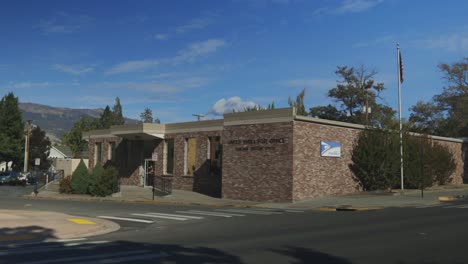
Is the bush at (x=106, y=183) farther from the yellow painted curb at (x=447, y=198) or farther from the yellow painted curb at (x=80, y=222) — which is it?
the yellow painted curb at (x=447, y=198)

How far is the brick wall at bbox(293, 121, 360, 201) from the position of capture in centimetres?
2659

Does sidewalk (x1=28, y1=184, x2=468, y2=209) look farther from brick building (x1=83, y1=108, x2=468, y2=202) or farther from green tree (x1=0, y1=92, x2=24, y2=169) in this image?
green tree (x1=0, y1=92, x2=24, y2=169)

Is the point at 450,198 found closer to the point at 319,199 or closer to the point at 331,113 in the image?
the point at 319,199

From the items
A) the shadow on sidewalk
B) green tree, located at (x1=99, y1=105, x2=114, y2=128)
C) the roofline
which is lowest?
the shadow on sidewalk

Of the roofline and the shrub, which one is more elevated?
the roofline

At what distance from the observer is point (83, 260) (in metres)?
9.13

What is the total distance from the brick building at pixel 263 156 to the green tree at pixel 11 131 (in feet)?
117

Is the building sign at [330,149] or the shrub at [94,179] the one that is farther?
the shrub at [94,179]

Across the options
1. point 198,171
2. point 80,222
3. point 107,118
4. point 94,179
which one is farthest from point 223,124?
point 107,118

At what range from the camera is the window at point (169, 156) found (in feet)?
123

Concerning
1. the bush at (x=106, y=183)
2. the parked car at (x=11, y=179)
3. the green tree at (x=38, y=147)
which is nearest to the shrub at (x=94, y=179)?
the bush at (x=106, y=183)

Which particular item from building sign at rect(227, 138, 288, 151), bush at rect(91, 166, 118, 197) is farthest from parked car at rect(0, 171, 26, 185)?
building sign at rect(227, 138, 288, 151)

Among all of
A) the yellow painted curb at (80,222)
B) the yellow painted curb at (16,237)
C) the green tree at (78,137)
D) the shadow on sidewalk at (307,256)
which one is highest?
the green tree at (78,137)

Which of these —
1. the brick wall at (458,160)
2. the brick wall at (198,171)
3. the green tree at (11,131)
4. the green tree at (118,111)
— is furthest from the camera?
the green tree at (118,111)
